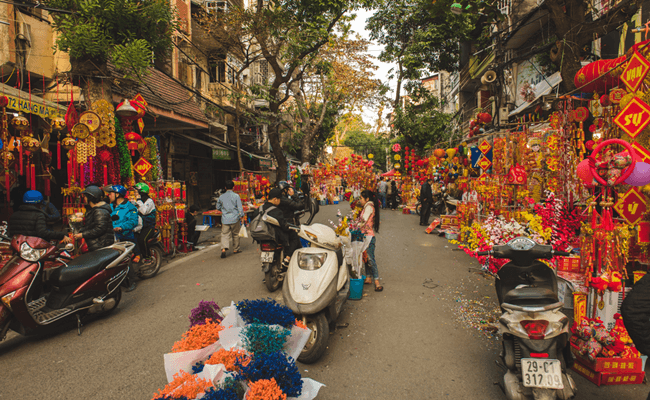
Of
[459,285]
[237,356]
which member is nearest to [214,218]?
[459,285]

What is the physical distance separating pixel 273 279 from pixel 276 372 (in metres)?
3.55

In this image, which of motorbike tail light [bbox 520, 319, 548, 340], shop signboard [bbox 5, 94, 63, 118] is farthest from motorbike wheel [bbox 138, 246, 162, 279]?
motorbike tail light [bbox 520, 319, 548, 340]

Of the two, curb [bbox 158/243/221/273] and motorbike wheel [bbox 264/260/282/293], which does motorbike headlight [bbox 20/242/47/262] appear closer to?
motorbike wheel [bbox 264/260/282/293]

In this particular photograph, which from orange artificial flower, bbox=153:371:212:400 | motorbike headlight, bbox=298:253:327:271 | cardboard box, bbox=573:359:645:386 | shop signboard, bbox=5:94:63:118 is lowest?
cardboard box, bbox=573:359:645:386

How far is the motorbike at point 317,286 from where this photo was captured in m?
3.46

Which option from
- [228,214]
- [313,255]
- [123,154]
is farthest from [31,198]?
[313,255]

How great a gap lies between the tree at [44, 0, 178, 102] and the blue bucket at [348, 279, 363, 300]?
18.8ft

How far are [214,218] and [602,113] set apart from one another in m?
11.6

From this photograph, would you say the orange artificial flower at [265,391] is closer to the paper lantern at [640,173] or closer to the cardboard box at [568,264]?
the paper lantern at [640,173]

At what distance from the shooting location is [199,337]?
250cm

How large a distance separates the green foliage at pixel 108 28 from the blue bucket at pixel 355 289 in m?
5.75

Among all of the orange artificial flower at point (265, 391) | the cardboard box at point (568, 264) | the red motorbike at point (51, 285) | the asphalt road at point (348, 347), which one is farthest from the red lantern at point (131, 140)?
the cardboard box at point (568, 264)

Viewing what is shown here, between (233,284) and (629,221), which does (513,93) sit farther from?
(233,284)

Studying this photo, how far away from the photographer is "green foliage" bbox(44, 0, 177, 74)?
6531 mm
